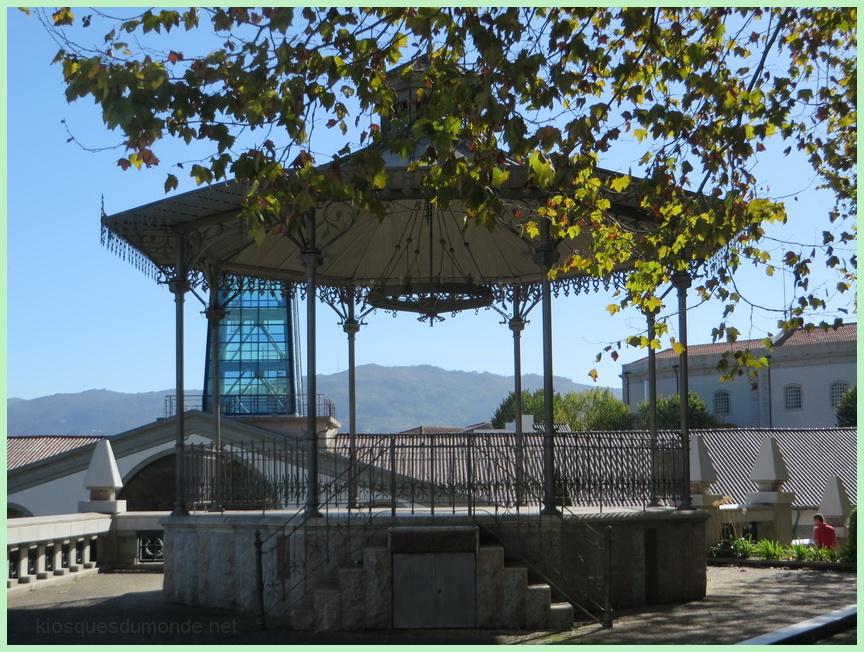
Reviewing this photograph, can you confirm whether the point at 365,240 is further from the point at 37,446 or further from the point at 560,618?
the point at 37,446

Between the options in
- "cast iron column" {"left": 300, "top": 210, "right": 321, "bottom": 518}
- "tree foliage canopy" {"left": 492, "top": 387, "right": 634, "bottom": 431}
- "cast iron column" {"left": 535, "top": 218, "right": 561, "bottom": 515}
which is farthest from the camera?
"tree foliage canopy" {"left": 492, "top": 387, "right": 634, "bottom": 431}

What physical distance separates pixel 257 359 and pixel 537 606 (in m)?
65.9

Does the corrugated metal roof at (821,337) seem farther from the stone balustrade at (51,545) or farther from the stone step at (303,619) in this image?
the stone step at (303,619)

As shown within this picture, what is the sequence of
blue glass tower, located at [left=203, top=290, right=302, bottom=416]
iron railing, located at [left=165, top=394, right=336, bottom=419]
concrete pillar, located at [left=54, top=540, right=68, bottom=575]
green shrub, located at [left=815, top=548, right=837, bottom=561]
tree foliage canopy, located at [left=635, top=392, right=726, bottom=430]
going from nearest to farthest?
concrete pillar, located at [left=54, top=540, right=68, bottom=575] < green shrub, located at [left=815, top=548, right=837, bottom=561] < iron railing, located at [left=165, top=394, right=336, bottom=419] < blue glass tower, located at [left=203, top=290, right=302, bottom=416] < tree foliage canopy, located at [left=635, top=392, right=726, bottom=430]

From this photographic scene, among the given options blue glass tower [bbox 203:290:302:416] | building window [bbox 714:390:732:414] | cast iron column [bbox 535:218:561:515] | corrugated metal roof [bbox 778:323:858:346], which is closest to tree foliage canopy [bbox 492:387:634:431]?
building window [bbox 714:390:732:414]

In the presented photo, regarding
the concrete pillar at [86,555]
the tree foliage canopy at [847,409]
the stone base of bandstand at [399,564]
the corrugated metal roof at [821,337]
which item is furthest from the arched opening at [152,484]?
the corrugated metal roof at [821,337]

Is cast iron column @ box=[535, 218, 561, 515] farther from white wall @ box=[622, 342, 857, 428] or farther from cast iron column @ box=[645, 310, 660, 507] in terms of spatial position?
white wall @ box=[622, 342, 857, 428]

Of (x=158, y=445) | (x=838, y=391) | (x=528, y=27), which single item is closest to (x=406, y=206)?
(x=528, y=27)

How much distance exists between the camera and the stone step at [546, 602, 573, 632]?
9.97 m

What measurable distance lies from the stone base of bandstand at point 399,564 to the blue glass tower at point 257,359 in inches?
2432

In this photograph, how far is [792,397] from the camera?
257 feet

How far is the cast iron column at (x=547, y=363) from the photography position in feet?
36.8

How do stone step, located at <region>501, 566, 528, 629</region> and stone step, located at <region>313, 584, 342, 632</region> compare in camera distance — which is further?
stone step, located at <region>501, 566, 528, 629</region>

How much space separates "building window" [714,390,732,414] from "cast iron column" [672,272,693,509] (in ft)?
238
